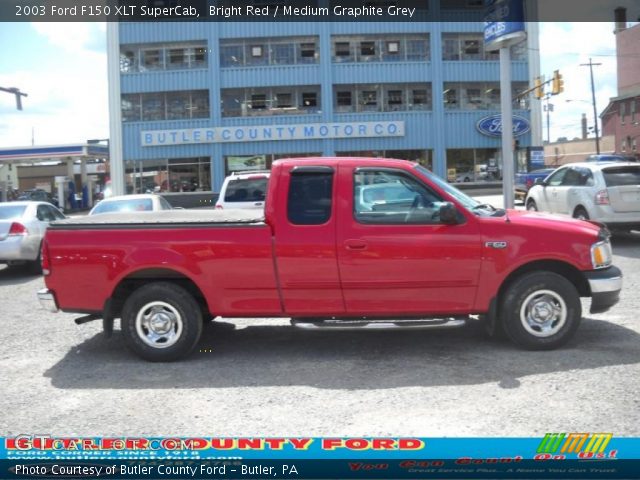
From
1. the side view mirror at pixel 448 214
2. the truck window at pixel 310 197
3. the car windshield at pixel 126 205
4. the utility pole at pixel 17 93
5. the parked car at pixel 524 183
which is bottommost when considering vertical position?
the side view mirror at pixel 448 214

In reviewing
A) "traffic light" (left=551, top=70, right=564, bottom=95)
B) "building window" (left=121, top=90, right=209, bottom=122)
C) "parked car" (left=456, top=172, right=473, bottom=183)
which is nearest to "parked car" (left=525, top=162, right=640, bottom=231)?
"traffic light" (left=551, top=70, right=564, bottom=95)

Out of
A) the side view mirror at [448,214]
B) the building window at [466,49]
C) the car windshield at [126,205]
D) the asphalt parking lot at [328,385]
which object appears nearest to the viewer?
the asphalt parking lot at [328,385]

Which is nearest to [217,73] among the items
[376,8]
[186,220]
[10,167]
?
[376,8]

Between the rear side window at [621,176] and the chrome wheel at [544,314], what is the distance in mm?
7016

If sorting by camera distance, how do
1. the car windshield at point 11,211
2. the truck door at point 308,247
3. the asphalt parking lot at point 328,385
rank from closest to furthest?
the asphalt parking lot at point 328,385 → the truck door at point 308,247 → the car windshield at point 11,211

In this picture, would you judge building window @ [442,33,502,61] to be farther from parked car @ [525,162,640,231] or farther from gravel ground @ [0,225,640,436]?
gravel ground @ [0,225,640,436]

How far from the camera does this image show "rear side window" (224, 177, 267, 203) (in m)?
13.3

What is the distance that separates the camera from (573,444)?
11.3 ft

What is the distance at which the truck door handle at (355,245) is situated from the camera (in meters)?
5.57

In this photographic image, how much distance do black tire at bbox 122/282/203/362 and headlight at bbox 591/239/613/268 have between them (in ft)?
11.9

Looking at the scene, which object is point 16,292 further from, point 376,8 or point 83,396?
point 376,8

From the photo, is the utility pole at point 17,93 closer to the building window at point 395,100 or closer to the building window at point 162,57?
the building window at point 162,57

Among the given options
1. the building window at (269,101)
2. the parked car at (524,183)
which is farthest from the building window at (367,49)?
the parked car at (524,183)

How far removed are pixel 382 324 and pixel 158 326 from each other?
2.05 m
